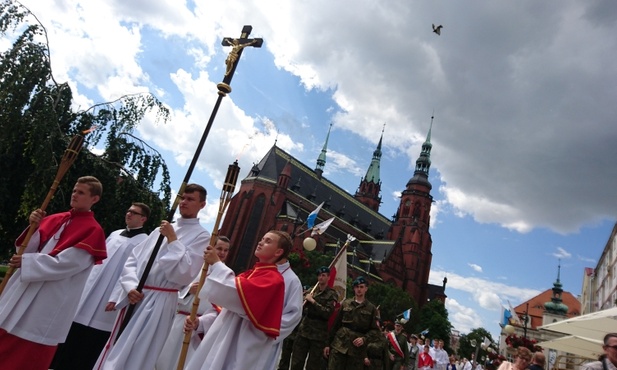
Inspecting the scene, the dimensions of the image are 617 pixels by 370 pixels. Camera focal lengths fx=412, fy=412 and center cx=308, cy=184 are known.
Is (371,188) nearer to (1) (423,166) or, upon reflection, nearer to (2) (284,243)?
(1) (423,166)

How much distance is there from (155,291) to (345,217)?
75.7 m

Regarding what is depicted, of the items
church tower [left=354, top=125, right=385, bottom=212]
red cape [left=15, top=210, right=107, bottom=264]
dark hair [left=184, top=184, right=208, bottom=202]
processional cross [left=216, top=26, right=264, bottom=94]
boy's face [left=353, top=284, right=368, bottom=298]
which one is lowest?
red cape [left=15, top=210, right=107, bottom=264]

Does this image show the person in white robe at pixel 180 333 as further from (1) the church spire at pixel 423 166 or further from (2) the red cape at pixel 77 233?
(1) the church spire at pixel 423 166

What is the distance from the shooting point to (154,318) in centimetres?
411

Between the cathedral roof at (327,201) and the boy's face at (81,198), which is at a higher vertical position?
the cathedral roof at (327,201)

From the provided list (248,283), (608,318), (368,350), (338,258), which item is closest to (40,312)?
(248,283)

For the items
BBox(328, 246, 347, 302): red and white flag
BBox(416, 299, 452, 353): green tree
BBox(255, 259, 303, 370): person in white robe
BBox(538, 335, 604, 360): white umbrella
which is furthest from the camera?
BBox(416, 299, 452, 353): green tree

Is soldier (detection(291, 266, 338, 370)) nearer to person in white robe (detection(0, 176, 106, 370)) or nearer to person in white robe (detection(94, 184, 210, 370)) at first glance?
person in white robe (detection(94, 184, 210, 370))

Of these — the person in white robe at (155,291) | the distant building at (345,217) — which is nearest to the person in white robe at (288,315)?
the person in white robe at (155,291)

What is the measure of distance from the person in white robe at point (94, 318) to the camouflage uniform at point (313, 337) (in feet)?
12.2

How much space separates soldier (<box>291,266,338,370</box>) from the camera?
794cm

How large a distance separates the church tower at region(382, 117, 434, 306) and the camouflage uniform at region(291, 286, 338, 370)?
66645 mm

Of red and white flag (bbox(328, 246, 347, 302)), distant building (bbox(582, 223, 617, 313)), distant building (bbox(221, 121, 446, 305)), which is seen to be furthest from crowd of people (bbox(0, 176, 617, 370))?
distant building (bbox(221, 121, 446, 305))

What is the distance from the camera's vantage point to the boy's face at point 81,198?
443 centimetres
